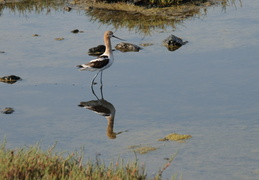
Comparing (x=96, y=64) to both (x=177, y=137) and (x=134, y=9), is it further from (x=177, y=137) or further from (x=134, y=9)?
(x=134, y=9)

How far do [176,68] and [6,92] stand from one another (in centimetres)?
338

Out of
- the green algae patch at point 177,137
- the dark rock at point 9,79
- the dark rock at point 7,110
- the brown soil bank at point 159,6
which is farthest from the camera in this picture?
the brown soil bank at point 159,6

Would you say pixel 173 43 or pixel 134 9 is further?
pixel 134 9

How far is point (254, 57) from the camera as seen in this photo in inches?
508

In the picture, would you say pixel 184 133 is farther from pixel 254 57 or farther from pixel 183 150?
pixel 254 57

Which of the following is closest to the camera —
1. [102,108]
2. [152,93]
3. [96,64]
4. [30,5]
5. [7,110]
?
[7,110]

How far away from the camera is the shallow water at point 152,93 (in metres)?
8.71

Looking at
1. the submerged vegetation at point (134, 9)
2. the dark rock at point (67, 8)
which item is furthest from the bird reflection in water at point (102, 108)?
the dark rock at point (67, 8)

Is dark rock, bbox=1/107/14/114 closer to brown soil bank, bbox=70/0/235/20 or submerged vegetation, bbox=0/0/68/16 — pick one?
brown soil bank, bbox=70/0/235/20

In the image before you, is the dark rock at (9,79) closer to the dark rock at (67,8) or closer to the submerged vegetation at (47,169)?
the submerged vegetation at (47,169)

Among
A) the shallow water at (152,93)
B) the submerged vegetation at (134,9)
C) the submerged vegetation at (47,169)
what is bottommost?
the shallow water at (152,93)

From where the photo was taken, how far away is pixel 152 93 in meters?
11.2

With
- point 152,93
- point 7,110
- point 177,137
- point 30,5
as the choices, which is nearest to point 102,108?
point 152,93

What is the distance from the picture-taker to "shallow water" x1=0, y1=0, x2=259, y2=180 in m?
8.71
